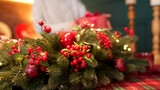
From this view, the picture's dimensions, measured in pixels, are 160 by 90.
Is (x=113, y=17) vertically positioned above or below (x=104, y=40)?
above

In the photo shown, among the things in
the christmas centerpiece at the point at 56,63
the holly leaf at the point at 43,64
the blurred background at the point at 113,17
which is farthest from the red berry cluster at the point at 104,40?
the blurred background at the point at 113,17

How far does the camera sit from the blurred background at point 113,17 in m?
1.75

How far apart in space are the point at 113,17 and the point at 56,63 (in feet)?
5.17

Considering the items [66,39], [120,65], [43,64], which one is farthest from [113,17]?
[43,64]

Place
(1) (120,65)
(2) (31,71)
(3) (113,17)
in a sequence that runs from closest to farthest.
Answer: (2) (31,71), (1) (120,65), (3) (113,17)

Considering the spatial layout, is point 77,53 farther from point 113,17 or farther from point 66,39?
point 113,17

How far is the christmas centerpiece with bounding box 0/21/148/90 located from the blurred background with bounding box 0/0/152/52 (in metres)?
1.26

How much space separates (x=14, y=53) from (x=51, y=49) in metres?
0.12

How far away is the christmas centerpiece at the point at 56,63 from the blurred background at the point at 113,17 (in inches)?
49.7

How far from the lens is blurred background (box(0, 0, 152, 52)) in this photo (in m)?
1.75

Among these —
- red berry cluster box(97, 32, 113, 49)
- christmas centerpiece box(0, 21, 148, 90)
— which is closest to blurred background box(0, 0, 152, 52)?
christmas centerpiece box(0, 21, 148, 90)

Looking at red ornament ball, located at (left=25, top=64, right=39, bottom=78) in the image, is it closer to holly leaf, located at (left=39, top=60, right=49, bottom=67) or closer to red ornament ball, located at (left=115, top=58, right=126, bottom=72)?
holly leaf, located at (left=39, top=60, right=49, bottom=67)

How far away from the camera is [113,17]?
6.45 ft

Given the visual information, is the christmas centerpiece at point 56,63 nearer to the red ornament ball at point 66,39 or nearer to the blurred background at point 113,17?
the red ornament ball at point 66,39
